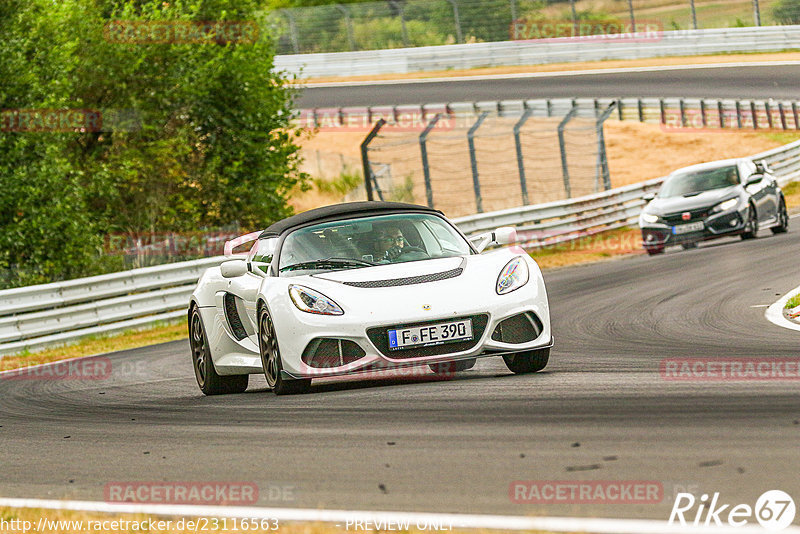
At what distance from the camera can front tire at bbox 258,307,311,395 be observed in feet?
27.5

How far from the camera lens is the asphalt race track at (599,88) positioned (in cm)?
4066

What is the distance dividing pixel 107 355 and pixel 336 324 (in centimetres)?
853

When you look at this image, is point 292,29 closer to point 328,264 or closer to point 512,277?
point 328,264

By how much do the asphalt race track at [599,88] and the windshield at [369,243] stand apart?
106ft

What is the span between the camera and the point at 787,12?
4378cm

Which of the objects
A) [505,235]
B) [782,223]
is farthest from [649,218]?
[505,235]

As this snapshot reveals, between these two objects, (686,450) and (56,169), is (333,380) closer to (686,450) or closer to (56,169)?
(686,450)

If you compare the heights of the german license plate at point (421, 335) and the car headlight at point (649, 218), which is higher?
the german license plate at point (421, 335)

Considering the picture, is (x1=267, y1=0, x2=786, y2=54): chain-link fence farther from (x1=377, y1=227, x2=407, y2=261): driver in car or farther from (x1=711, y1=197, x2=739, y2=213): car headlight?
(x1=377, y1=227, x2=407, y2=261): driver in car

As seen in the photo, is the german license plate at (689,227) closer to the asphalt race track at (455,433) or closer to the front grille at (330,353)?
the asphalt race track at (455,433)

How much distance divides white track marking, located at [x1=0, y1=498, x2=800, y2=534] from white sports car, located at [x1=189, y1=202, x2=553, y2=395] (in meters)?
2.71

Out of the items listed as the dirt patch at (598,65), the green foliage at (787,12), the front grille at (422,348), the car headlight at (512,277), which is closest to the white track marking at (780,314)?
the car headlight at (512,277)

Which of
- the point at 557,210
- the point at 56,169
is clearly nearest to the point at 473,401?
the point at 56,169

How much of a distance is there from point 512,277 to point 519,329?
39 cm
